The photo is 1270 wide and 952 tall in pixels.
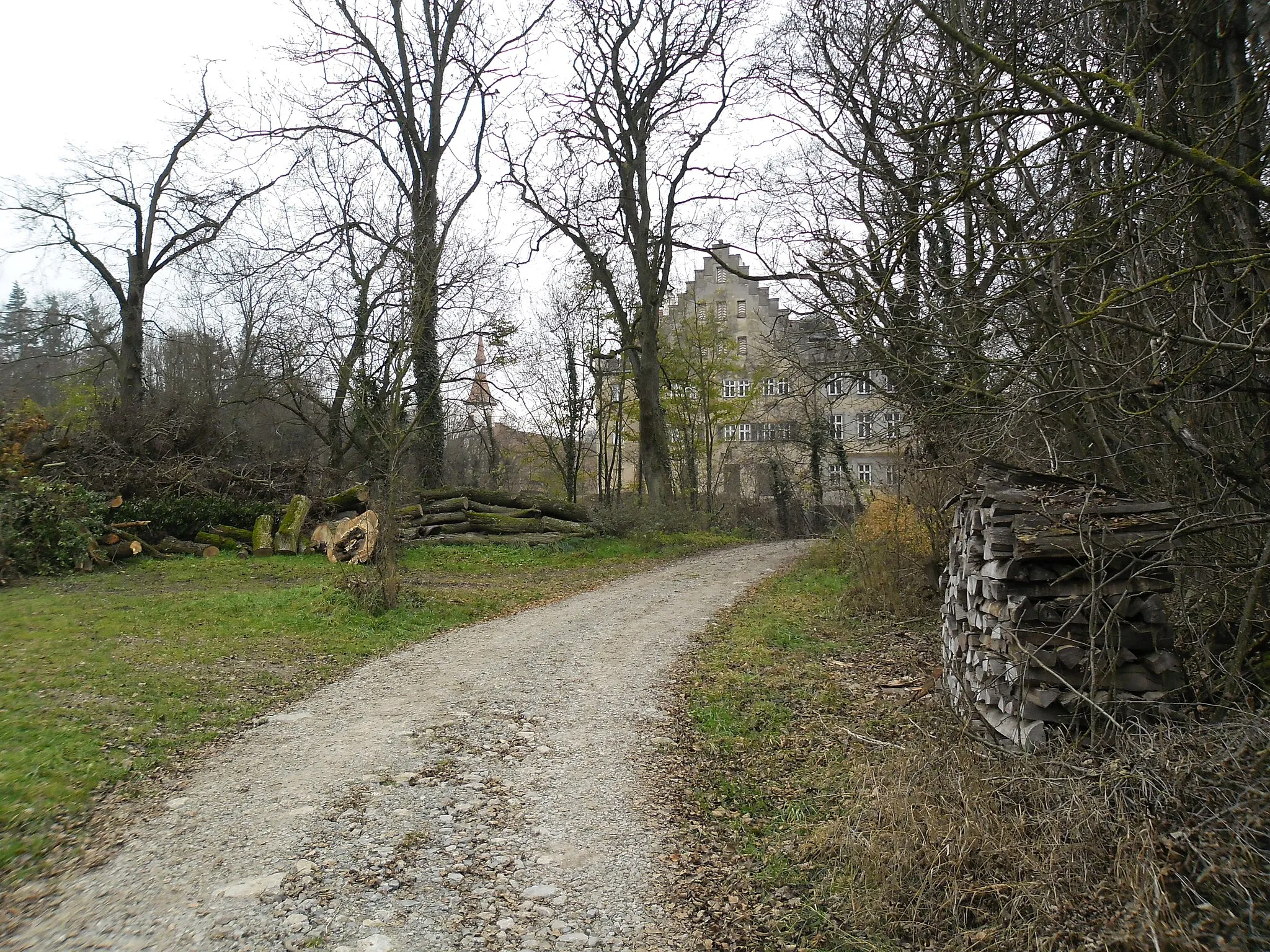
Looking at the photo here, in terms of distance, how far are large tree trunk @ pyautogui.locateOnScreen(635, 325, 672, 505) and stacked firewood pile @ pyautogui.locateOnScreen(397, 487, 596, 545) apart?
9.03 feet

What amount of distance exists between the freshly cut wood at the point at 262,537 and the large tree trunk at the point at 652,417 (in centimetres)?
1011

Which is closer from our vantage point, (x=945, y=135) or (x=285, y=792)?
(x=285, y=792)

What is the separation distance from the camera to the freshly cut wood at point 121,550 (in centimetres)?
1583

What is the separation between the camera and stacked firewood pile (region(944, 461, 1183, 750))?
173 inches

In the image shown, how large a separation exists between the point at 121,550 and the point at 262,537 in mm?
2699

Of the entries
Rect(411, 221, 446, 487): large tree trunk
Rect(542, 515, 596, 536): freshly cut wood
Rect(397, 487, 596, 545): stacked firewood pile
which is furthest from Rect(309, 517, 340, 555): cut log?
Rect(542, 515, 596, 536): freshly cut wood

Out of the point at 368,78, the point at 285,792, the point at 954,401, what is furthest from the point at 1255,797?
the point at 368,78

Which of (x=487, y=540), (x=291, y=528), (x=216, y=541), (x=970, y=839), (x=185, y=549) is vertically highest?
(x=291, y=528)

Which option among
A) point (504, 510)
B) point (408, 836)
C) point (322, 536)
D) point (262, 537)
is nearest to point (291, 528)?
point (262, 537)

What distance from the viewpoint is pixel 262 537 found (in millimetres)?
17594

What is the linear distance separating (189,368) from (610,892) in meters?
30.4

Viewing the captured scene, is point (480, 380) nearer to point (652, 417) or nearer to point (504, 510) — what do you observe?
point (504, 510)

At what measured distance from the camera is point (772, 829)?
185 inches

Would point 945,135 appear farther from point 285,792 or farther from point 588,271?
point 588,271
